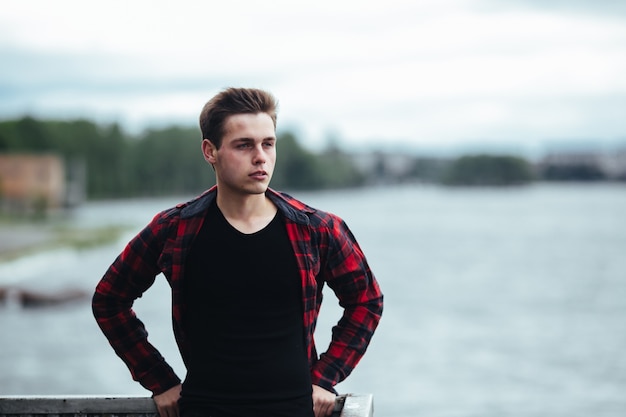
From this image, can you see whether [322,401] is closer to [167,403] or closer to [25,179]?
[167,403]

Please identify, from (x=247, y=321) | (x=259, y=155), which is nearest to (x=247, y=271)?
(x=247, y=321)

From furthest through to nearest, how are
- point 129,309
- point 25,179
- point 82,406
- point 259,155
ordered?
1. point 25,179
2. point 82,406
3. point 129,309
4. point 259,155

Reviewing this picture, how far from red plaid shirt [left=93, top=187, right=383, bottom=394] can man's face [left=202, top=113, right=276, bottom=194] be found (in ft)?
0.50

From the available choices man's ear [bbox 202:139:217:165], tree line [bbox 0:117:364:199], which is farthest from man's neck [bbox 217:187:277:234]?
tree line [bbox 0:117:364:199]

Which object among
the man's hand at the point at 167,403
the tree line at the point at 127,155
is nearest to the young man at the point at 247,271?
the man's hand at the point at 167,403

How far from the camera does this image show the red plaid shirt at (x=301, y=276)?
3.40 m

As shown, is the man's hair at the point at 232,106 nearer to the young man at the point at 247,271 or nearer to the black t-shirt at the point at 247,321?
the young man at the point at 247,271

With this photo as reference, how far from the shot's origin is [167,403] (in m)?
3.62

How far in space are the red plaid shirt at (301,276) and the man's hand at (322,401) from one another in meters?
0.03

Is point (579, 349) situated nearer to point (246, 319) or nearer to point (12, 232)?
point (246, 319)

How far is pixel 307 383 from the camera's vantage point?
343cm

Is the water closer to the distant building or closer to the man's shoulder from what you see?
the man's shoulder

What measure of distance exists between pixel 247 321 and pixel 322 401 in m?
0.43

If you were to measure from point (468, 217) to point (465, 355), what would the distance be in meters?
127
